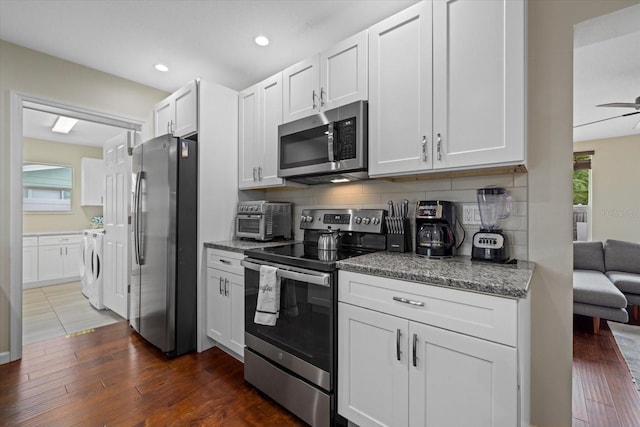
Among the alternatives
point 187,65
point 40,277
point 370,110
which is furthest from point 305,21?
point 40,277

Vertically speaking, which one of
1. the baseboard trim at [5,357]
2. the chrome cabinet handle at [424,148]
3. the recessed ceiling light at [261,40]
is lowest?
the baseboard trim at [5,357]

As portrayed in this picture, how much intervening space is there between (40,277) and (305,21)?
18.7 ft

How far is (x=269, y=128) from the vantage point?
248 cm

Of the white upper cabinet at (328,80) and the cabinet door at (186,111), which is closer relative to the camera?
the white upper cabinet at (328,80)

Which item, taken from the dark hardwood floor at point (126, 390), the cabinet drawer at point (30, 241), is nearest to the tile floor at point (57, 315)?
the dark hardwood floor at point (126, 390)

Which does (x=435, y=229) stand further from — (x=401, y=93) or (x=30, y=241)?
(x=30, y=241)

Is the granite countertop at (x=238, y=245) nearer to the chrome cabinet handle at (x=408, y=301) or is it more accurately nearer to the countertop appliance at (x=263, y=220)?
the countertop appliance at (x=263, y=220)

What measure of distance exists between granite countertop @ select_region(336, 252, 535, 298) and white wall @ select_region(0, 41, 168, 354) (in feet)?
9.23

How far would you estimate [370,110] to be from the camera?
1837 millimetres

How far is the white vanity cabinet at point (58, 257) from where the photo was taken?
478cm

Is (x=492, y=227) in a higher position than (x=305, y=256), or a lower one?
higher

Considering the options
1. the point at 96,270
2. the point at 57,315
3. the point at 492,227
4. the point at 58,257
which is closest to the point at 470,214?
the point at 492,227

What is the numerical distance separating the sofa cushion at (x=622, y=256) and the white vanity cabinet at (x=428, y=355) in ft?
12.0

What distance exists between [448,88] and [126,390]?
277 centimetres
